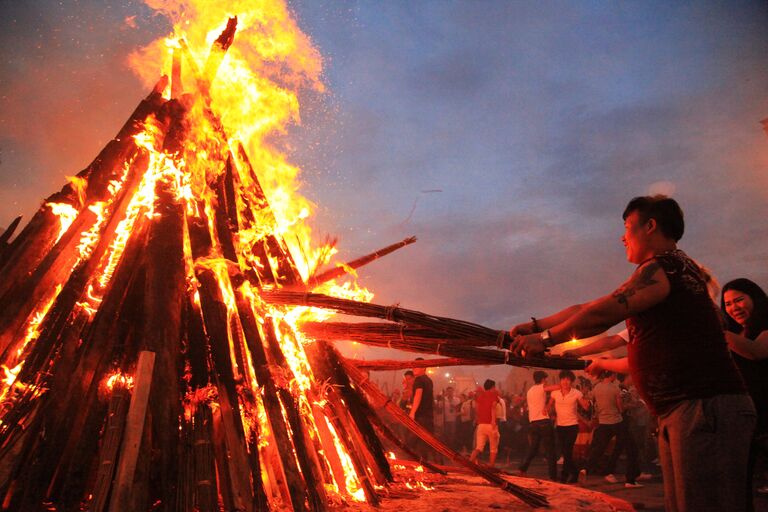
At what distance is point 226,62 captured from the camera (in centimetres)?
A: 649

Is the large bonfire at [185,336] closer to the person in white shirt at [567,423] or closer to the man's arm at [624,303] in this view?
the man's arm at [624,303]

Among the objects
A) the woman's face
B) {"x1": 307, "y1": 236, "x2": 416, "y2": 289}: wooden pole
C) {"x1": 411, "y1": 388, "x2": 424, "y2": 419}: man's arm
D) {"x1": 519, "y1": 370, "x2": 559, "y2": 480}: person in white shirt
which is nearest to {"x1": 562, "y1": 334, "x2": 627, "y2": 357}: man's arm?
the woman's face

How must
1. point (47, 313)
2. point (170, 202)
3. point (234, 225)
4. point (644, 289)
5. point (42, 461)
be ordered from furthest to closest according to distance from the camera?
1. point (234, 225)
2. point (170, 202)
3. point (47, 313)
4. point (42, 461)
5. point (644, 289)

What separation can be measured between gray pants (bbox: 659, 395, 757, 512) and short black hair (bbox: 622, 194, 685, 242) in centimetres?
111

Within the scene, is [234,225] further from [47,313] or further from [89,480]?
[89,480]

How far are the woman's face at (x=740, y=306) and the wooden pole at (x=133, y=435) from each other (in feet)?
17.6

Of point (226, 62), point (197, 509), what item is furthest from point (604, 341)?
point (226, 62)

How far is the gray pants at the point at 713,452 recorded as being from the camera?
2363mm

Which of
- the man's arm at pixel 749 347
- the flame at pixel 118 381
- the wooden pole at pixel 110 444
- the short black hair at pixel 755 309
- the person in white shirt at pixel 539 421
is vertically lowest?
the wooden pole at pixel 110 444

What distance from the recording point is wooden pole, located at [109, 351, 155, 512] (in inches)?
109

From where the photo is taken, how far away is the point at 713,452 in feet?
7.95

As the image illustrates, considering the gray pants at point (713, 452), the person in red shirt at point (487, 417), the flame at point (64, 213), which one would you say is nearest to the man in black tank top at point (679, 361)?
the gray pants at point (713, 452)

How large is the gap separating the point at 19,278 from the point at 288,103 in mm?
4338

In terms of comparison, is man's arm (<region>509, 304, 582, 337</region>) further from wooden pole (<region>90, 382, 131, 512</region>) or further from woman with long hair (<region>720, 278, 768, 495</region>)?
wooden pole (<region>90, 382, 131, 512</region>)
